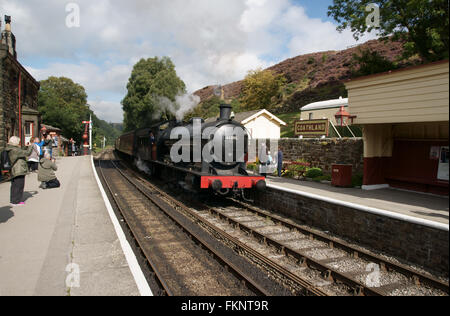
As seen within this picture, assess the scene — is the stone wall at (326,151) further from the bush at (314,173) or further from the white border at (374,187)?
the white border at (374,187)

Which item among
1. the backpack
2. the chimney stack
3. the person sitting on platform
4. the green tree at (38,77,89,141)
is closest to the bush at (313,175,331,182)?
Answer: the person sitting on platform

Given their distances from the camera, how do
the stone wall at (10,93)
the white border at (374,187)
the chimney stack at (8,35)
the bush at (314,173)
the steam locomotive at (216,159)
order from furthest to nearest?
the chimney stack at (8,35), the stone wall at (10,93), the bush at (314,173), the white border at (374,187), the steam locomotive at (216,159)

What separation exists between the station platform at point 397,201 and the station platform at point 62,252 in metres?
5.17

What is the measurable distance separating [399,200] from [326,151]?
15.5 ft

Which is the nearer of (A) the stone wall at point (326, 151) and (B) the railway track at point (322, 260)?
(B) the railway track at point (322, 260)

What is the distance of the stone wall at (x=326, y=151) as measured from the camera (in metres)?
10.8

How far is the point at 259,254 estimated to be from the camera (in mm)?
5473

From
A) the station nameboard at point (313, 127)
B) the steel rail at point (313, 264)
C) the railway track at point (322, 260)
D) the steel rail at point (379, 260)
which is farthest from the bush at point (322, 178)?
the steel rail at point (313, 264)

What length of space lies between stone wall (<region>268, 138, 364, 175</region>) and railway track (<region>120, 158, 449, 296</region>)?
4832 mm

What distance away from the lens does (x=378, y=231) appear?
19.7 ft

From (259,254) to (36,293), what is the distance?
3549 millimetres

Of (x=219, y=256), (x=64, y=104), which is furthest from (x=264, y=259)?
(x=64, y=104)
